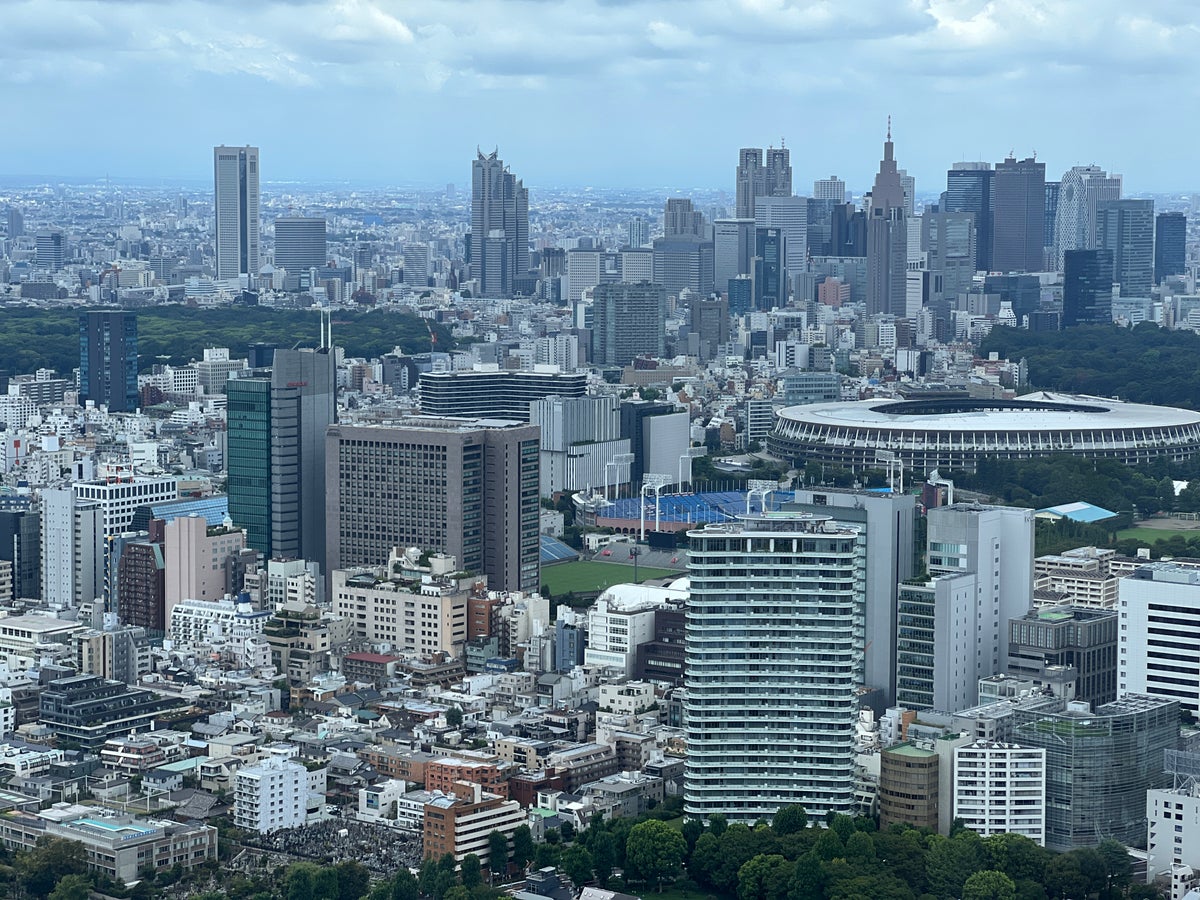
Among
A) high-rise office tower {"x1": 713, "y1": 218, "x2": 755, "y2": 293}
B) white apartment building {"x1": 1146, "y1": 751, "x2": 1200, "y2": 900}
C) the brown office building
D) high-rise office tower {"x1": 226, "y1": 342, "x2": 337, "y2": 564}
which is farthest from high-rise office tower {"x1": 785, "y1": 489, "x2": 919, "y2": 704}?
high-rise office tower {"x1": 713, "y1": 218, "x2": 755, "y2": 293}

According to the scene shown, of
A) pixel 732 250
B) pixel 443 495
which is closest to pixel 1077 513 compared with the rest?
pixel 443 495

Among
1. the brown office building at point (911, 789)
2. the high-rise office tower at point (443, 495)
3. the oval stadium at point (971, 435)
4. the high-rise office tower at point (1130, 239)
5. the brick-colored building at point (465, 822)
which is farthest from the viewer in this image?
the high-rise office tower at point (1130, 239)

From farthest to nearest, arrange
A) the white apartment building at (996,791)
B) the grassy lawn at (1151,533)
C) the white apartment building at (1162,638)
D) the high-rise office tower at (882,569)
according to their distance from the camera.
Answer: the grassy lawn at (1151,533) → the high-rise office tower at (882,569) → the white apartment building at (1162,638) → the white apartment building at (996,791)

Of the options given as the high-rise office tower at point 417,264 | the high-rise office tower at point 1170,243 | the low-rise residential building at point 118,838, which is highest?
A: the high-rise office tower at point 1170,243

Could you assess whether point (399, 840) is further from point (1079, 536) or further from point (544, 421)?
point (544, 421)

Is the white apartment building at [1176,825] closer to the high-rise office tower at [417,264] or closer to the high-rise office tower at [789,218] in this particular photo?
the high-rise office tower at [789,218]

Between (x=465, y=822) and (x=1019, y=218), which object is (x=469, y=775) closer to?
(x=465, y=822)

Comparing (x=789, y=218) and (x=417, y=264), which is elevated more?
(x=789, y=218)

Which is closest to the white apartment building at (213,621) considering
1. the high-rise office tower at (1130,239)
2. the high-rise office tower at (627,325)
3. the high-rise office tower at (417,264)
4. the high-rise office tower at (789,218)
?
the high-rise office tower at (627,325)
